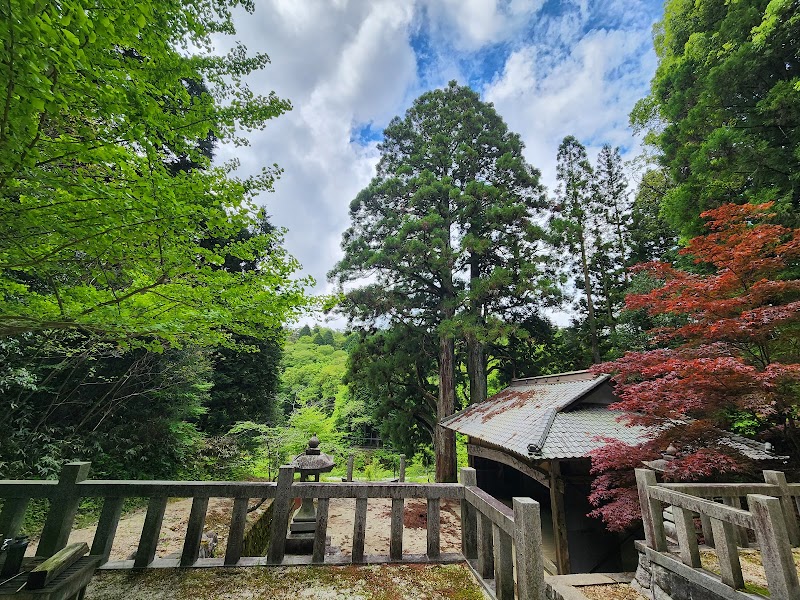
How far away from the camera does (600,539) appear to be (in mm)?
5871

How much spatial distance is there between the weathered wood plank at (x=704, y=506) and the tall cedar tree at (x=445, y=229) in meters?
5.66

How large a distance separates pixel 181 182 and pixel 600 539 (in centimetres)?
831

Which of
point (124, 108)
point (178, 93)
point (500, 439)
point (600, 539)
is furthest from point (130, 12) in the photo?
point (600, 539)

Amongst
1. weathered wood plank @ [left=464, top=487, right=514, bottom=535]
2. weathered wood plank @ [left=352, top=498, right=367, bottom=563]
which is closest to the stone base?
weathered wood plank @ [left=352, top=498, right=367, bottom=563]

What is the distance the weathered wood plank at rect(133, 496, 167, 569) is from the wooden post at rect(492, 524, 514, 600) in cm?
263

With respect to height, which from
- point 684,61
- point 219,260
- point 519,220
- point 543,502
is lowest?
point 543,502

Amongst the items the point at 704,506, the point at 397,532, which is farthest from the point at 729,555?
the point at 397,532

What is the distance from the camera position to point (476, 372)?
36.8 ft

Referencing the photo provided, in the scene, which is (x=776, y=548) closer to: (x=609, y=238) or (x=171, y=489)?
(x=171, y=489)

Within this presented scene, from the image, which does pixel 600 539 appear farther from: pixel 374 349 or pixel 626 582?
pixel 374 349

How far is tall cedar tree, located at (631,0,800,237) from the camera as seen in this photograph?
6766mm

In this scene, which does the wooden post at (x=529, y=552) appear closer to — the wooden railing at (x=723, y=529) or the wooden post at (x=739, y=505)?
the wooden railing at (x=723, y=529)

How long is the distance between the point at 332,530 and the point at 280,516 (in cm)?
562

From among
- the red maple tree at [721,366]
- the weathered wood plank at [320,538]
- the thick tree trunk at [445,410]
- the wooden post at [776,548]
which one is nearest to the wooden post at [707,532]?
the red maple tree at [721,366]
